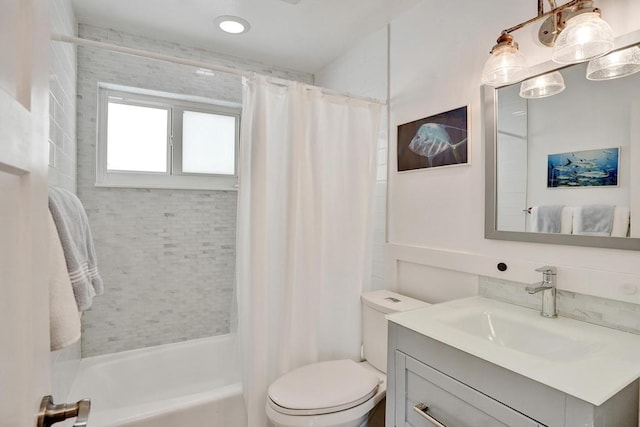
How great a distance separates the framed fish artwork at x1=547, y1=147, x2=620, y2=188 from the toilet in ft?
2.74

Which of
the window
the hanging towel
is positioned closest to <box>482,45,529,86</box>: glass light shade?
the hanging towel

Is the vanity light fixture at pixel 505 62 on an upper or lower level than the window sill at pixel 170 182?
upper

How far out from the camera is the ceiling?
1869 millimetres

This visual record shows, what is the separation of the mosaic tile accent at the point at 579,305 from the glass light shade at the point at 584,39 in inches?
32.3

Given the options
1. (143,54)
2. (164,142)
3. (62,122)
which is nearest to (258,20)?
(143,54)

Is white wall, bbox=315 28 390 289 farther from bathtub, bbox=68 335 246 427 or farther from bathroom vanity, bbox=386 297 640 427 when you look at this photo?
bathtub, bbox=68 335 246 427

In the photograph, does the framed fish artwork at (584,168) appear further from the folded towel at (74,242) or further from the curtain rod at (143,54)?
the folded towel at (74,242)

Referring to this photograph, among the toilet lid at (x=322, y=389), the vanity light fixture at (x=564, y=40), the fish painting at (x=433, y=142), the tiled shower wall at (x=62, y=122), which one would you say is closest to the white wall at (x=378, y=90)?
the fish painting at (x=433, y=142)

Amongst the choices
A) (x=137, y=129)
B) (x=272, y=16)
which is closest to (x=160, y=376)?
(x=137, y=129)

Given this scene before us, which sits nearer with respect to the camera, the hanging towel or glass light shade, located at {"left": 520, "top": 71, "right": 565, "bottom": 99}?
the hanging towel

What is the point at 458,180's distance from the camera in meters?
1.64

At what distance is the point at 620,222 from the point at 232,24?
7.09 ft

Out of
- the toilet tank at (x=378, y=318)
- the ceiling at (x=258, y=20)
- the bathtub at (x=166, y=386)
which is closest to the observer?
the bathtub at (x=166, y=386)

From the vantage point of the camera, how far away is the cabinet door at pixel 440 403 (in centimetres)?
90
